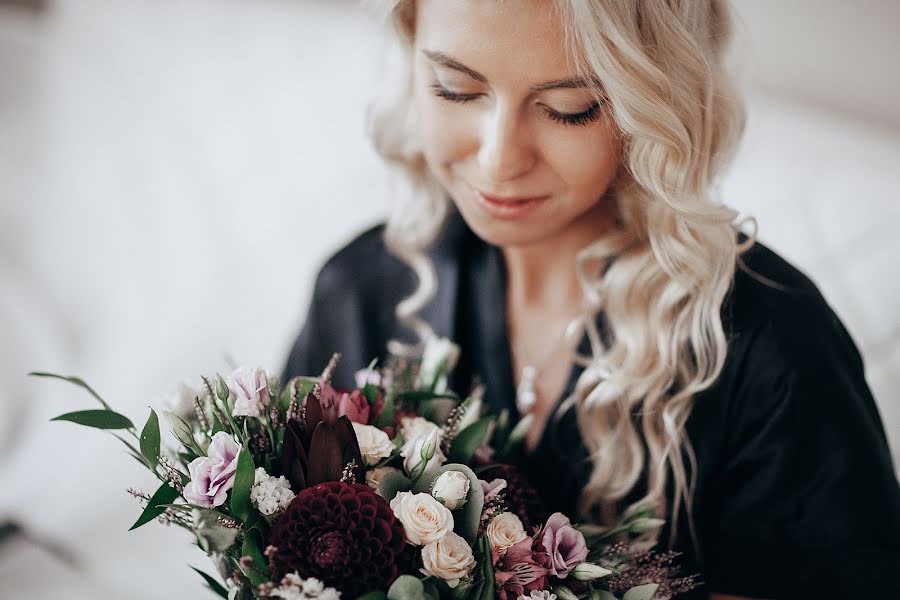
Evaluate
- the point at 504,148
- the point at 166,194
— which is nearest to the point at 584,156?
the point at 504,148

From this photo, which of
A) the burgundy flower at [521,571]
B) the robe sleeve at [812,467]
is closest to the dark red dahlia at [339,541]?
the burgundy flower at [521,571]

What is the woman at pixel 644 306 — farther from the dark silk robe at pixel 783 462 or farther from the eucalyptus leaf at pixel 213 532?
the eucalyptus leaf at pixel 213 532

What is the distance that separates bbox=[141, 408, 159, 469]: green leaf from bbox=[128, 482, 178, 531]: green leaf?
0.02 metres

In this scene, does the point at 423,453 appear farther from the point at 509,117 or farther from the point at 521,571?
the point at 509,117

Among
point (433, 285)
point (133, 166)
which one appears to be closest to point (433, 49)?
point (433, 285)

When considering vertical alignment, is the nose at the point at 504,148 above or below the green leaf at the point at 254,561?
above

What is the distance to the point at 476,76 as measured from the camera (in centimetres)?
82

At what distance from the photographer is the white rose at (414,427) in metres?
0.79

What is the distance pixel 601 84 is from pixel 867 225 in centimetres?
75

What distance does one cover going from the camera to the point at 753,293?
3.21 feet

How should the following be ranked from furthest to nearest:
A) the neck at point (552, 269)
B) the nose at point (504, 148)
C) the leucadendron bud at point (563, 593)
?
the neck at point (552, 269) < the nose at point (504, 148) < the leucadendron bud at point (563, 593)

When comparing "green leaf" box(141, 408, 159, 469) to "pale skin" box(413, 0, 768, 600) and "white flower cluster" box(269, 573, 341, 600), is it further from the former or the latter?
"pale skin" box(413, 0, 768, 600)

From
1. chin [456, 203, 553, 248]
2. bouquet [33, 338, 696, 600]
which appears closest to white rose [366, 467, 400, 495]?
bouquet [33, 338, 696, 600]

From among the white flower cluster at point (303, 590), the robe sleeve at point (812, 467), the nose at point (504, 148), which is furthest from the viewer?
the robe sleeve at point (812, 467)
